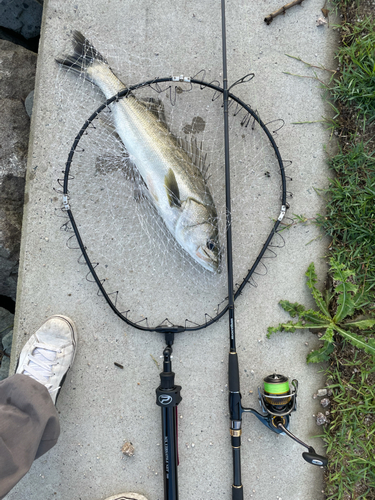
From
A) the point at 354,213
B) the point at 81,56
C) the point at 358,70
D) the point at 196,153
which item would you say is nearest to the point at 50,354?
the point at 196,153

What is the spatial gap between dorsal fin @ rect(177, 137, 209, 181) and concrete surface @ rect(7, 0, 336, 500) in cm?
59

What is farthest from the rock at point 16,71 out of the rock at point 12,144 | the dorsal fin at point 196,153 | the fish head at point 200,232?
the fish head at point 200,232

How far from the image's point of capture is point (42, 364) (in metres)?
2.45

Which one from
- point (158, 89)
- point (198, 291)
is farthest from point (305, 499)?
point (158, 89)

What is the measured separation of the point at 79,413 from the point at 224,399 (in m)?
1.11

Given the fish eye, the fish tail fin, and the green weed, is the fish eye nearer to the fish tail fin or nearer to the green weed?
the green weed

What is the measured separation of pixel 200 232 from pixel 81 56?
1.63 m

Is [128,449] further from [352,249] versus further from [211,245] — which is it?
[352,249]

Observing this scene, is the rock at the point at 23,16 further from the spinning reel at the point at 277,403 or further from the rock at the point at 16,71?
the spinning reel at the point at 277,403

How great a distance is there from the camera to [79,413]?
253cm

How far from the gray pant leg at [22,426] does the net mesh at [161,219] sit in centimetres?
80

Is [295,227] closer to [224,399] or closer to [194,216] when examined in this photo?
[194,216]

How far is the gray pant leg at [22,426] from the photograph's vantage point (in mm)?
1911

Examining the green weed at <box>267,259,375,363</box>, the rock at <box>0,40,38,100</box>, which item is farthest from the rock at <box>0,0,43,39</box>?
the green weed at <box>267,259,375,363</box>
